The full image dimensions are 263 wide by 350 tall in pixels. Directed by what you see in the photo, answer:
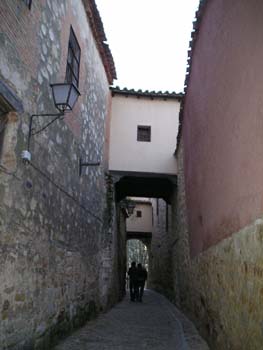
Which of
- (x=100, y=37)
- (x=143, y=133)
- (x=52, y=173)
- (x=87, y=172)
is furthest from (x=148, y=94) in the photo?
(x=52, y=173)

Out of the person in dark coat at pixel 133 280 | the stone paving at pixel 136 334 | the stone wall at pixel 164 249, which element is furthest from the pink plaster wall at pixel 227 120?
the person in dark coat at pixel 133 280

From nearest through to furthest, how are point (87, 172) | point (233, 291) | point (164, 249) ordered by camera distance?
point (233, 291)
point (87, 172)
point (164, 249)

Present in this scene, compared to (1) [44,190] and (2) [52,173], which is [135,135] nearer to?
(2) [52,173]

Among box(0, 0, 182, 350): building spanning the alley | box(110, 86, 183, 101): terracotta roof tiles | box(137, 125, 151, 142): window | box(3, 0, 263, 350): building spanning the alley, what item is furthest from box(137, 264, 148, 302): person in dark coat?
box(110, 86, 183, 101): terracotta roof tiles

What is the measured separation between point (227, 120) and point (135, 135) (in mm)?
6488

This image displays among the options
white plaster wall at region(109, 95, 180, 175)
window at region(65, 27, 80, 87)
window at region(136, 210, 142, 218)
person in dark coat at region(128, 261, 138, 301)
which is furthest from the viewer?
window at region(136, 210, 142, 218)

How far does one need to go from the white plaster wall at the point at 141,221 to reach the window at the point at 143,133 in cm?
1066

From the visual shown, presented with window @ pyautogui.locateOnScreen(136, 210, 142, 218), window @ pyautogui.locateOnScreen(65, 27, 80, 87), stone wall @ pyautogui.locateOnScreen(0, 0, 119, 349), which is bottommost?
stone wall @ pyautogui.locateOnScreen(0, 0, 119, 349)

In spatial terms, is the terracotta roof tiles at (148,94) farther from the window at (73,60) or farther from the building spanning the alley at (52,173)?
the window at (73,60)

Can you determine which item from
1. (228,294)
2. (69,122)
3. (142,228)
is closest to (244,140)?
(228,294)

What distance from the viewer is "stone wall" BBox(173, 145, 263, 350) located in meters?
2.77

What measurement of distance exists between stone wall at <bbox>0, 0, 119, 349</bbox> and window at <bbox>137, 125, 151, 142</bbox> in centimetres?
286

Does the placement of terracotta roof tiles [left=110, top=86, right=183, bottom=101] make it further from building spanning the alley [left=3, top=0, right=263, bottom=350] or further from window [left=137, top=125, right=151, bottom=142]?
building spanning the alley [left=3, top=0, right=263, bottom=350]

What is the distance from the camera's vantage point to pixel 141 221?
20.8 meters
